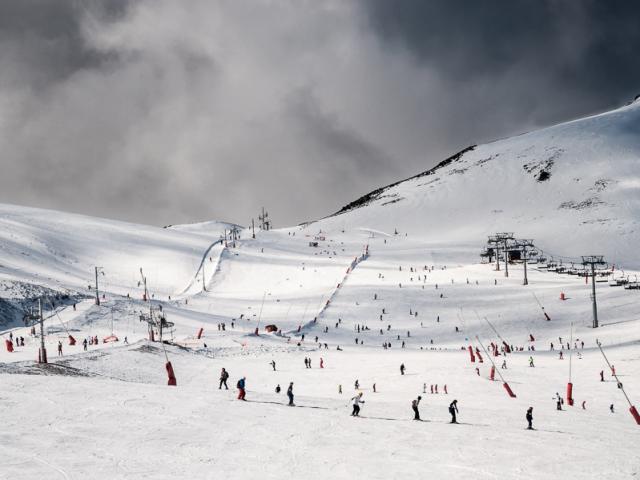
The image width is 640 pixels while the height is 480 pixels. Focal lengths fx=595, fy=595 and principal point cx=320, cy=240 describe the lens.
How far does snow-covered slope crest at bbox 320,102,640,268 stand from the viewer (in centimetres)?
12225

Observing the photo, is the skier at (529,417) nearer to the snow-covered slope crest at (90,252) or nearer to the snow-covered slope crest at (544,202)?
the snow-covered slope crest at (90,252)

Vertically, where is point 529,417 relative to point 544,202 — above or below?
below

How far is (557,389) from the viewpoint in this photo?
3166 cm

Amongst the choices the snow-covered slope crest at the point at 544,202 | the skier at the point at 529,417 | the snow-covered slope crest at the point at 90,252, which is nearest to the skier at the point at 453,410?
the skier at the point at 529,417

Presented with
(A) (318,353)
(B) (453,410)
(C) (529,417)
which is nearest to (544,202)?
(A) (318,353)

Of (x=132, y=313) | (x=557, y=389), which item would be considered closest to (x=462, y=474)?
(x=557, y=389)

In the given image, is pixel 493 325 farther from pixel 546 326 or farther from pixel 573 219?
pixel 573 219

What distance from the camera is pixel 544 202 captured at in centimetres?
15362

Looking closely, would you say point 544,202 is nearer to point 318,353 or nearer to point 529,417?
point 318,353

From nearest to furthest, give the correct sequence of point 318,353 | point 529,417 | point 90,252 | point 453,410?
point 529,417 → point 453,410 → point 318,353 → point 90,252

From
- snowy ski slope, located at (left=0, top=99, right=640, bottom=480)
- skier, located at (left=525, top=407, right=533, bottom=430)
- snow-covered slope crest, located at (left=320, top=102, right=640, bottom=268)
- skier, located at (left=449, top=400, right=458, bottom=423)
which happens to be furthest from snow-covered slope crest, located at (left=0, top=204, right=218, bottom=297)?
snow-covered slope crest, located at (left=320, top=102, right=640, bottom=268)

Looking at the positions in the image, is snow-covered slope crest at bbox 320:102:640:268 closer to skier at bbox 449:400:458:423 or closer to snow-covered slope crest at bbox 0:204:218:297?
snow-covered slope crest at bbox 0:204:218:297

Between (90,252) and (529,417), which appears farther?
(90,252)

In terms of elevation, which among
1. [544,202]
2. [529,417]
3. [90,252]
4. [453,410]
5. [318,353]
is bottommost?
[318,353]
